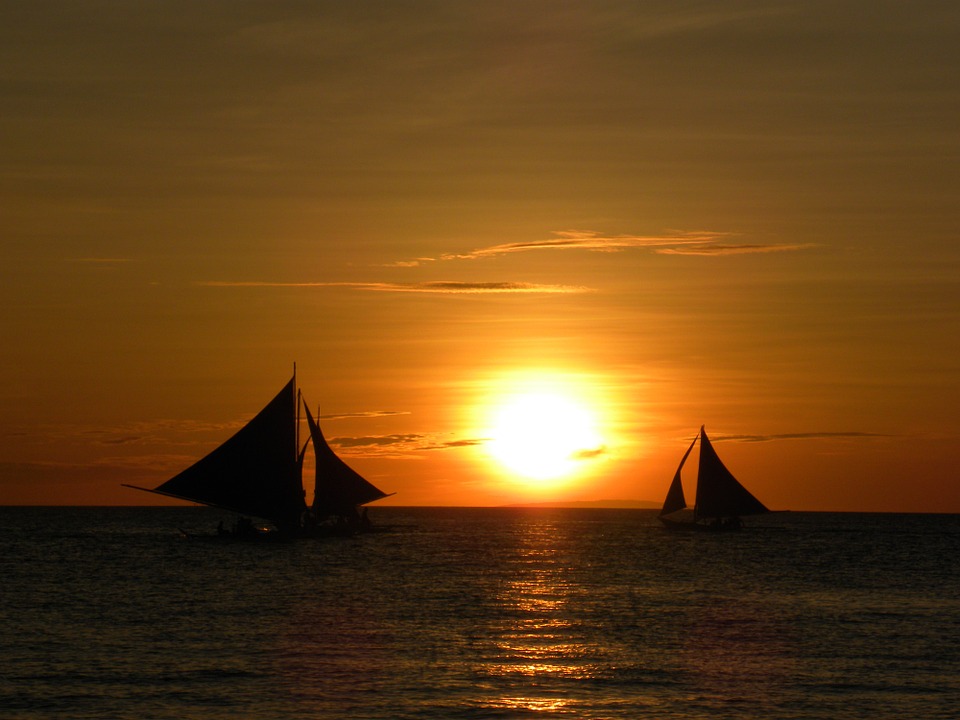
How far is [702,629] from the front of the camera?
50656 millimetres

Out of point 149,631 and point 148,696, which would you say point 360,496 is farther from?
point 148,696

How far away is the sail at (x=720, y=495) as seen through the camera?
441ft

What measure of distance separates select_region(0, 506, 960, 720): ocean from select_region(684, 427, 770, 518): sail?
43771mm

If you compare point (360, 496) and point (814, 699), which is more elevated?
point (360, 496)

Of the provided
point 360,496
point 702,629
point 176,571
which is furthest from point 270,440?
point 702,629

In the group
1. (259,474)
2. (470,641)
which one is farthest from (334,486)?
(470,641)

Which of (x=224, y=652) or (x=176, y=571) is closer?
(x=224, y=652)

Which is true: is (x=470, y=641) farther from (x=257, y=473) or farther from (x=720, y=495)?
(x=720, y=495)

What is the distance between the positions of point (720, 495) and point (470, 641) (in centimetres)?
9553

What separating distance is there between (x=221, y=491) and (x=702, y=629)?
4849 centimetres

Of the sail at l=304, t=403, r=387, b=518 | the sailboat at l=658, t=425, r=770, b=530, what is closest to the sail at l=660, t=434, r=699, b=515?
the sailboat at l=658, t=425, r=770, b=530

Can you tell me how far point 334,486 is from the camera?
114 metres

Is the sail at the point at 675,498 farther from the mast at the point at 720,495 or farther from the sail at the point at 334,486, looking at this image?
the sail at the point at 334,486

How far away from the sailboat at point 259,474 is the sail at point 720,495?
49.5 meters
